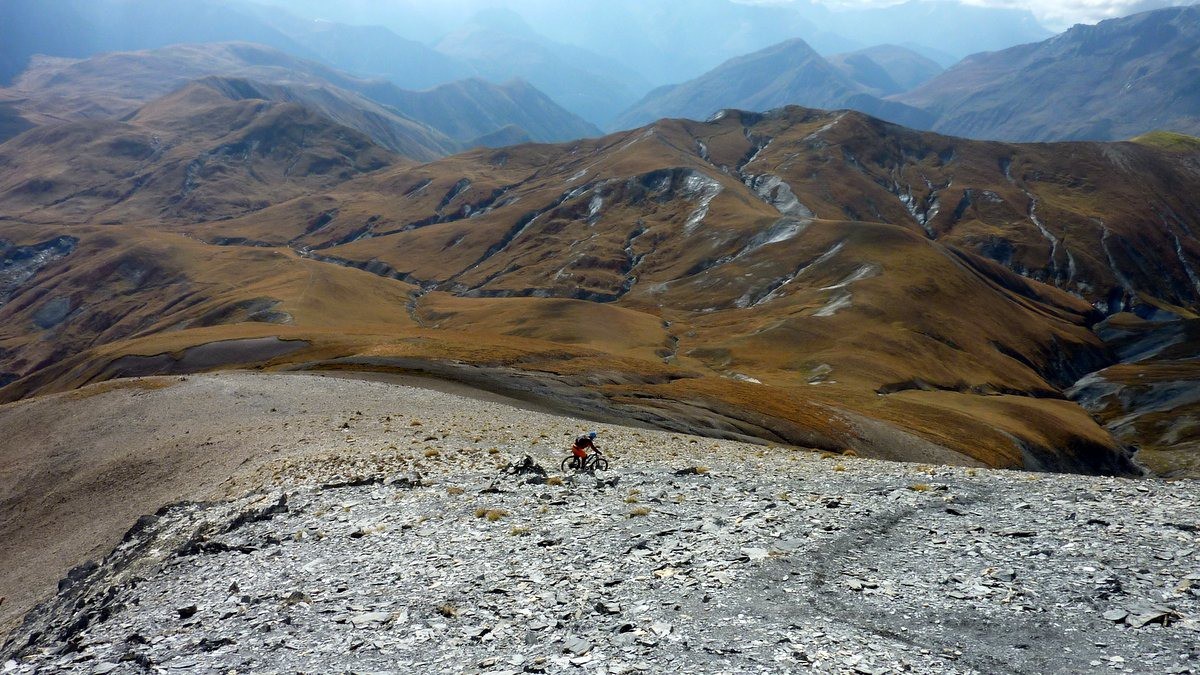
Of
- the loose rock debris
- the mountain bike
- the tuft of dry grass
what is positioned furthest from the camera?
the mountain bike

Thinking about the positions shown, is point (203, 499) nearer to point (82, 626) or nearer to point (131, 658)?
point (82, 626)

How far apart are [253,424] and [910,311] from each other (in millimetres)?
153351

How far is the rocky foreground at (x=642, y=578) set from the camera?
1538cm

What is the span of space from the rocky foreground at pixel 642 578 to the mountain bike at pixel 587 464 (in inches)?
41.1

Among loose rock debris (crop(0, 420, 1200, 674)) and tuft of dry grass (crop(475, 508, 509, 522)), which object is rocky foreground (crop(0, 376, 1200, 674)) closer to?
loose rock debris (crop(0, 420, 1200, 674))

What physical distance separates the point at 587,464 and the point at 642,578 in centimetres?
1263

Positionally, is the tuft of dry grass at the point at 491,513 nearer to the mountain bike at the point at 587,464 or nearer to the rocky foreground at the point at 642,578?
Answer: the rocky foreground at the point at 642,578

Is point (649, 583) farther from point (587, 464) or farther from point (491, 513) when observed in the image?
point (587, 464)

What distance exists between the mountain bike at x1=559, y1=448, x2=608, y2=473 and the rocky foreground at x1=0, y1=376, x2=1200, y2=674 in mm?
1044

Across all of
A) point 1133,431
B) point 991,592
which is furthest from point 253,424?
point 1133,431

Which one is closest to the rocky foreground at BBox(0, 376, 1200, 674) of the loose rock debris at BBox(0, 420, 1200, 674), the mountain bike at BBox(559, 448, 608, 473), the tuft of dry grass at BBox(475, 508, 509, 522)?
the loose rock debris at BBox(0, 420, 1200, 674)

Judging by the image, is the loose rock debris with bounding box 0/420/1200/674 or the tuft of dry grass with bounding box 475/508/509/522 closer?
the loose rock debris with bounding box 0/420/1200/674

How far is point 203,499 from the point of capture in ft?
99.4

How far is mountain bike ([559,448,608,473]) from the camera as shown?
3080 cm
